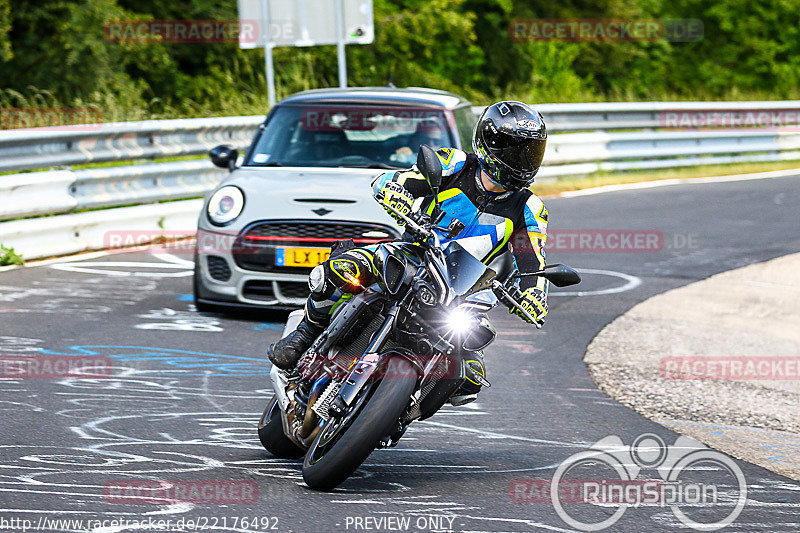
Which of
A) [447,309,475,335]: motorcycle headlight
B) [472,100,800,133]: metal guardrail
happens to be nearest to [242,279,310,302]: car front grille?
[447,309,475,335]: motorcycle headlight

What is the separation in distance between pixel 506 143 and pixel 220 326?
4.20m

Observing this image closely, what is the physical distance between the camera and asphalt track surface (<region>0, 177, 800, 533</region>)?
187 inches

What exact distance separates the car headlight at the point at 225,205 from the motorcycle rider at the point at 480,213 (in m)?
3.76

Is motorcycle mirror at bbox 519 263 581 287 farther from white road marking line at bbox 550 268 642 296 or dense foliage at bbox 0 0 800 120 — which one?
dense foliage at bbox 0 0 800 120

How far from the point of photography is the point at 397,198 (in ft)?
16.4

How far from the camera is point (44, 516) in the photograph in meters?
4.50

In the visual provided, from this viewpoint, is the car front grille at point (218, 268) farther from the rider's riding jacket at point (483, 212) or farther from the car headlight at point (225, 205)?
the rider's riding jacket at point (483, 212)

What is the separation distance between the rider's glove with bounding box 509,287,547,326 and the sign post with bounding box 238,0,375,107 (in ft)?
44.6

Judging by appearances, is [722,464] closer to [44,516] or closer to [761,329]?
[44,516]

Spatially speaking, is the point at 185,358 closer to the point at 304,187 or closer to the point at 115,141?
the point at 304,187

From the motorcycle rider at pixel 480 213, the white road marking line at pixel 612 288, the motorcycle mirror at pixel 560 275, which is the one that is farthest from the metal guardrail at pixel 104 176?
the motorcycle mirror at pixel 560 275

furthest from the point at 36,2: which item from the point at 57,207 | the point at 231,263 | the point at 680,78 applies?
the point at 680,78

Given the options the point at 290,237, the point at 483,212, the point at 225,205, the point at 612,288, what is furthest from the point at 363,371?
the point at 612,288

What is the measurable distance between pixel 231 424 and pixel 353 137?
404cm
